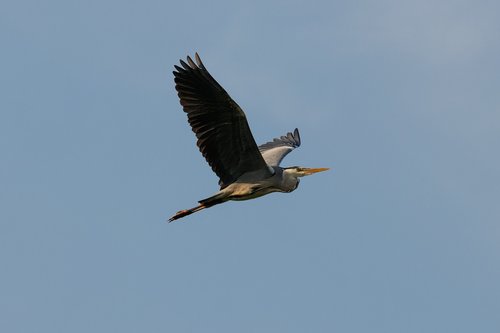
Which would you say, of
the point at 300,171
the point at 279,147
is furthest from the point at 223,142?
the point at 279,147

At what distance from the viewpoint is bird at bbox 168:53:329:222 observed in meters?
13.9

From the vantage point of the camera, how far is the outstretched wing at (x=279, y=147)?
16942 millimetres

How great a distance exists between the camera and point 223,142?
14.3 metres

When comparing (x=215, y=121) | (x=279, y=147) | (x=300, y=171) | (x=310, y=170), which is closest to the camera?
(x=215, y=121)

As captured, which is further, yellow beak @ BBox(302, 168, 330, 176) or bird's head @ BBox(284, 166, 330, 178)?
yellow beak @ BBox(302, 168, 330, 176)

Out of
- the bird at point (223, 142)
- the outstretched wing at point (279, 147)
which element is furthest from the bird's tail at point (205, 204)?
the outstretched wing at point (279, 147)

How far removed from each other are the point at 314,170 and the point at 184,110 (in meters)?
2.71

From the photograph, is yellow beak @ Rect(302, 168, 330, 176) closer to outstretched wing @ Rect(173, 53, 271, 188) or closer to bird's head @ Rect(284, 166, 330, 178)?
bird's head @ Rect(284, 166, 330, 178)

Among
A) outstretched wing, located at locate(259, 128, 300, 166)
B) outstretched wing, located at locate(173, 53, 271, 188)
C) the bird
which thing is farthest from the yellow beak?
outstretched wing, located at locate(173, 53, 271, 188)

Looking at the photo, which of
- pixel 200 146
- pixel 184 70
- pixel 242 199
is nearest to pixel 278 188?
pixel 242 199

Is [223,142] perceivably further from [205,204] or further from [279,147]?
[279,147]

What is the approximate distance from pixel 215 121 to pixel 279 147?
400cm

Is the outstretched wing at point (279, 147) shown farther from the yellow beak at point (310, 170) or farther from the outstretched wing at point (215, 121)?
the outstretched wing at point (215, 121)

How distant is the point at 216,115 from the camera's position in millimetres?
13992
